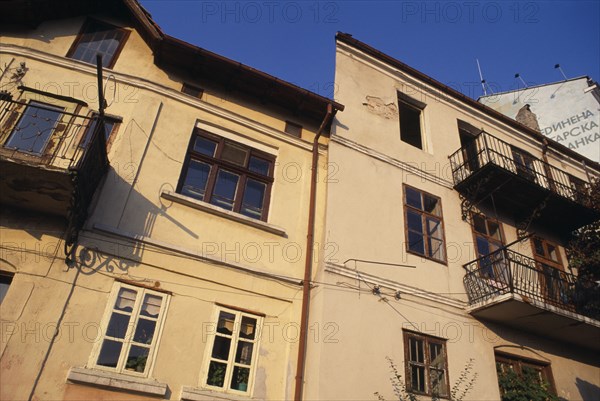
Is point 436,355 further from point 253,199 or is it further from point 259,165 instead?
point 259,165

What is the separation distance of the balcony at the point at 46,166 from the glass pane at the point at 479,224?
8.79 meters

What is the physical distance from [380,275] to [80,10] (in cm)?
896

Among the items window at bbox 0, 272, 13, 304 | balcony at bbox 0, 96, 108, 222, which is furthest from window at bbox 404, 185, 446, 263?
window at bbox 0, 272, 13, 304

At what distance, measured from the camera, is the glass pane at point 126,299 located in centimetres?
687

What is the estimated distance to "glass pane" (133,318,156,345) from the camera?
6.72 m

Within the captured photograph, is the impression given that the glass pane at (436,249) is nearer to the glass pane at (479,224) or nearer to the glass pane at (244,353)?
the glass pane at (479,224)

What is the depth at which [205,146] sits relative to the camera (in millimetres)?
9266

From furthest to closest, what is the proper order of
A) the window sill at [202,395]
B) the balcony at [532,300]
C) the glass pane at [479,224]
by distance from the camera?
the glass pane at [479,224] < the balcony at [532,300] < the window sill at [202,395]

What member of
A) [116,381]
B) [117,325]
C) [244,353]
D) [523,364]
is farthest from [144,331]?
[523,364]

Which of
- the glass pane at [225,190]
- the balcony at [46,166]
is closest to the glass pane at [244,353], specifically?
the glass pane at [225,190]

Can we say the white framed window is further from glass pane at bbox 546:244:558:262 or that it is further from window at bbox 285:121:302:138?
glass pane at bbox 546:244:558:262

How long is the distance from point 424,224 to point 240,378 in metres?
5.58

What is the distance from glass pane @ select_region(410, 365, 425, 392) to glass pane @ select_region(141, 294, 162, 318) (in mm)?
4716

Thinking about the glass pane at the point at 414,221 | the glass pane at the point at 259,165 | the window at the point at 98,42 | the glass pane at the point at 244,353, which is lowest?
the glass pane at the point at 244,353
